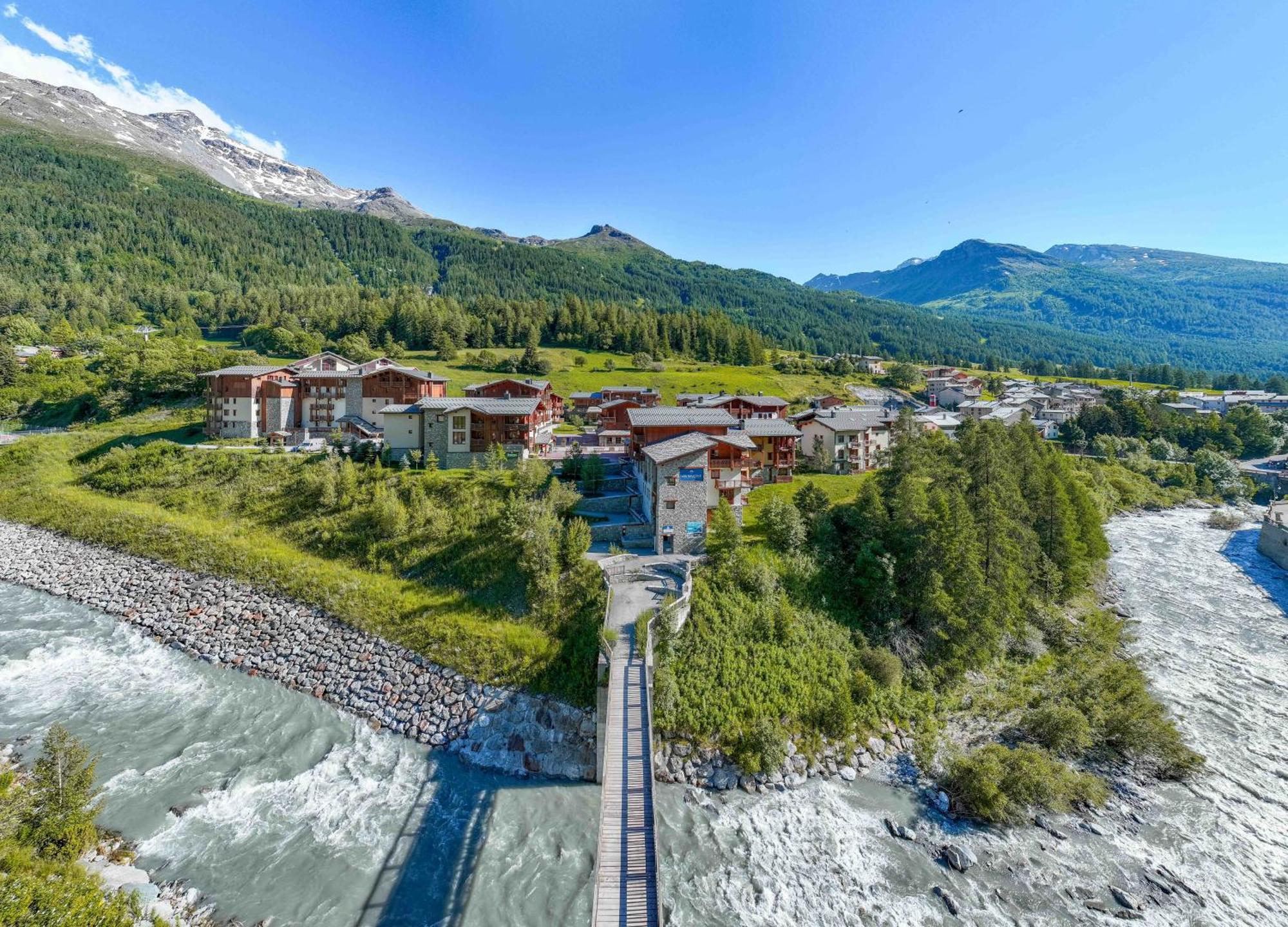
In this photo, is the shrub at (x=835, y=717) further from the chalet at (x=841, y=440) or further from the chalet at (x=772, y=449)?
the chalet at (x=841, y=440)

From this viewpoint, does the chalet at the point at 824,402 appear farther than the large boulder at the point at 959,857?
Yes

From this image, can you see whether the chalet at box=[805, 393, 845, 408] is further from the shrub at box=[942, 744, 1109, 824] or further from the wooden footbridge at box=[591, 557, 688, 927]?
the wooden footbridge at box=[591, 557, 688, 927]

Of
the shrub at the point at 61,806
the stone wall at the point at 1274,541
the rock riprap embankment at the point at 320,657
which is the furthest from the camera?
the stone wall at the point at 1274,541

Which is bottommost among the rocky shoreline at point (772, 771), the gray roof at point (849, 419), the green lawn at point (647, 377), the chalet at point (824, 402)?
the rocky shoreline at point (772, 771)

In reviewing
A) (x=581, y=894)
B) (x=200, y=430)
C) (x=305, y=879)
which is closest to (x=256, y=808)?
(x=305, y=879)

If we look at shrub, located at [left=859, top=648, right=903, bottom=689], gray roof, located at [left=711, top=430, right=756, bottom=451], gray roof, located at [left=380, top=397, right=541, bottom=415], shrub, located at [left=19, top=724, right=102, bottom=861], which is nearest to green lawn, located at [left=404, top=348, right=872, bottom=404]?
gray roof, located at [left=380, top=397, right=541, bottom=415]

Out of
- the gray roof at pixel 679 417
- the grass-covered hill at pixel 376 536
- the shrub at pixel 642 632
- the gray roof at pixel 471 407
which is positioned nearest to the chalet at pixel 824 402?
the gray roof at pixel 679 417

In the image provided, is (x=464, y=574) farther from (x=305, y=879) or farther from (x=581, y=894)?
(x=581, y=894)
